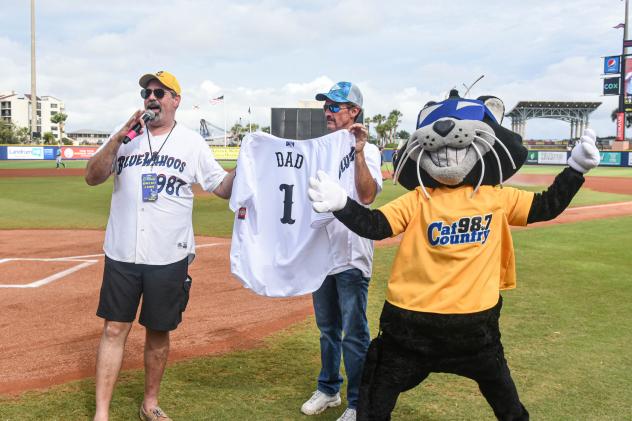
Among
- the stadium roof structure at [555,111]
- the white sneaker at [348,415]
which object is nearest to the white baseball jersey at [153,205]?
the white sneaker at [348,415]

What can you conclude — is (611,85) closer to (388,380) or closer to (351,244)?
(351,244)

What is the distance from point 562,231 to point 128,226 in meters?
10.9

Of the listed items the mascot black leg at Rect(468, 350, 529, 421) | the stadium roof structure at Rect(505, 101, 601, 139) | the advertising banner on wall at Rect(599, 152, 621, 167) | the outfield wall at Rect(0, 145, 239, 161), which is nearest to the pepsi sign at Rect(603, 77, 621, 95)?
the advertising banner on wall at Rect(599, 152, 621, 167)

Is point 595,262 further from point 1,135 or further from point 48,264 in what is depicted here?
point 1,135

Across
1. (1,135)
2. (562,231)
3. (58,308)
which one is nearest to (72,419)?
(58,308)

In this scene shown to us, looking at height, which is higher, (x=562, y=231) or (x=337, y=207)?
(x=337, y=207)

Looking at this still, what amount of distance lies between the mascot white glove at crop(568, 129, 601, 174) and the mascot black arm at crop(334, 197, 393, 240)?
1042 millimetres

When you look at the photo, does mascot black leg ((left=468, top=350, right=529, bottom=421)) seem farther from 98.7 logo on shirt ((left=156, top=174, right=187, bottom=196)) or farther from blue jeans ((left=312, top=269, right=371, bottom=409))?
98.7 logo on shirt ((left=156, top=174, right=187, bottom=196))

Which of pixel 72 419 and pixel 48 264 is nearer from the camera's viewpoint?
pixel 72 419

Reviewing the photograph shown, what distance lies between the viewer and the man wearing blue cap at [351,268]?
148 inches

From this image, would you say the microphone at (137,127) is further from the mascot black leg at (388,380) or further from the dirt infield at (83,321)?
the dirt infield at (83,321)

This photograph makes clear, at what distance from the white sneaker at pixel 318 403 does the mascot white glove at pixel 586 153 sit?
2.27 m

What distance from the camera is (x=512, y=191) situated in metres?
3.16

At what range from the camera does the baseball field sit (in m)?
4.17
